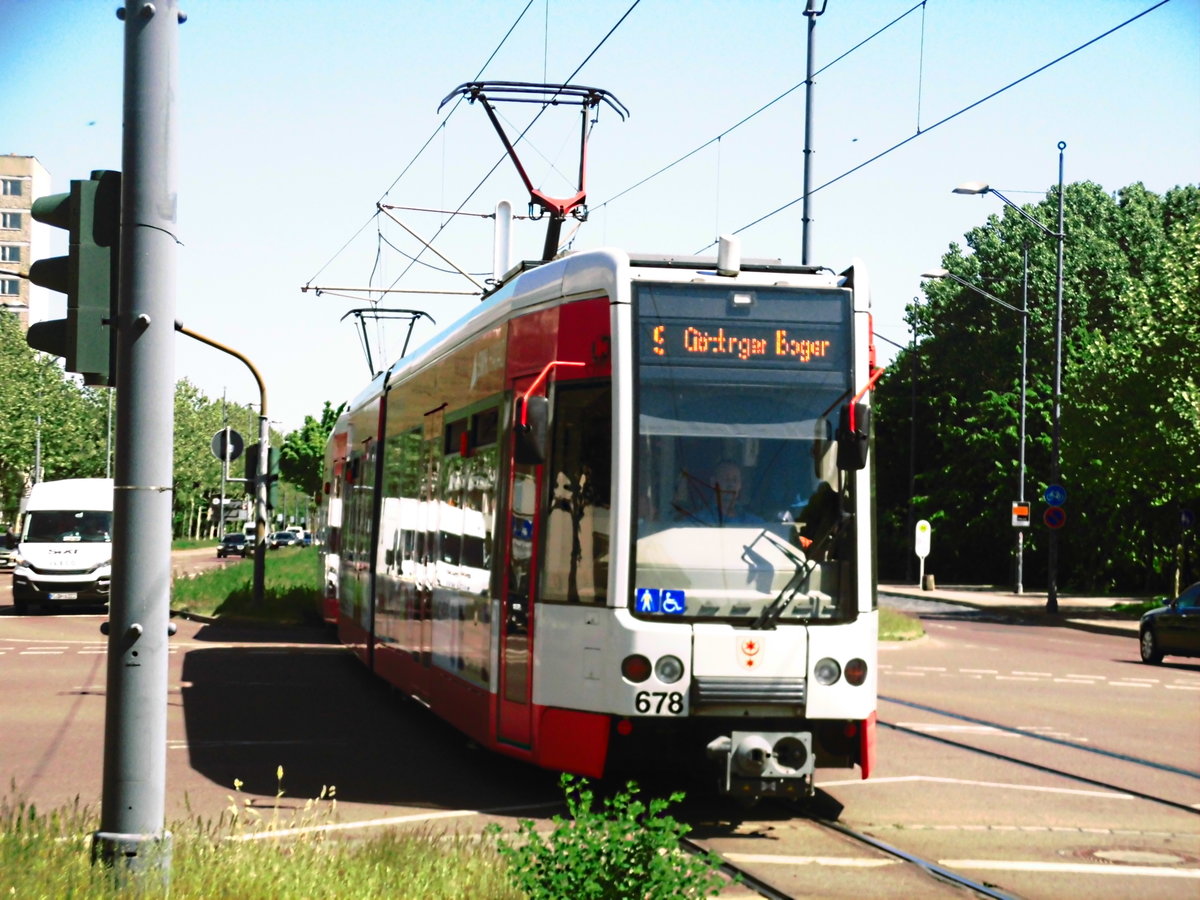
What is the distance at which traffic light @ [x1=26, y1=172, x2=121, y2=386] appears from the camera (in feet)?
23.6

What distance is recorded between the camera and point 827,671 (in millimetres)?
10000

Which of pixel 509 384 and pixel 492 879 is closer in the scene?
pixel 492 879

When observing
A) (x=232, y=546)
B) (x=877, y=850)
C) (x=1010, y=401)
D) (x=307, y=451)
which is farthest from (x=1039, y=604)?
(x=307, y=451)

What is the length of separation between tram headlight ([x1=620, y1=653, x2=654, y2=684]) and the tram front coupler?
0.54m

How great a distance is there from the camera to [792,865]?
8.63 meters

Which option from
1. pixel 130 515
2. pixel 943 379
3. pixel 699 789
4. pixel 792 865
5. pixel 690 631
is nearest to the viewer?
pixel 130 515

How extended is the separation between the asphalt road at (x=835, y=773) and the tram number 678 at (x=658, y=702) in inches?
28.1

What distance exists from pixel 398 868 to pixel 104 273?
2.84 m

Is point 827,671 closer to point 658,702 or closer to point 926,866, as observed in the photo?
point 658,702

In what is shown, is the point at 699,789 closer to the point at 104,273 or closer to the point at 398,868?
the point at 398,868

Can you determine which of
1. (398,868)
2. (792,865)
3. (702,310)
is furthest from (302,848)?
(702,310)

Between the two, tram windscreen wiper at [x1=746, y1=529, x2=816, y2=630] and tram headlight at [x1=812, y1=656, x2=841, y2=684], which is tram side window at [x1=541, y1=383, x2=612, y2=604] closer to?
tram windscreen wiper at [x1=746, y1=529, x2=816, y2=630]

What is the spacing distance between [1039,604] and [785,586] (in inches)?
1635

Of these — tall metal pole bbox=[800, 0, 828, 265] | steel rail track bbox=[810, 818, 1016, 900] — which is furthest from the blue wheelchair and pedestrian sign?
tall metal pole bbox=[800, 0, 828, 265]
